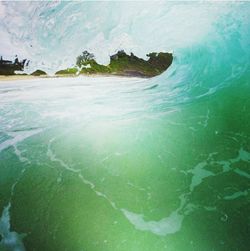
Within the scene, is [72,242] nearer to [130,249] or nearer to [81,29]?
[130,249]

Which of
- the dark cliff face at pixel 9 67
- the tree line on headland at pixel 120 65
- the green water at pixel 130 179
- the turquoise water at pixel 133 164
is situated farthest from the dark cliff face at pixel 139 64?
the dark cliff face at pixel 9 67

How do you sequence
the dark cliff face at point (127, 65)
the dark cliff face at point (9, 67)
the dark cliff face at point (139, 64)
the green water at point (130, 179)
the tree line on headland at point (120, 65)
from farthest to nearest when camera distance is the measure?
1. the dark cliff face at point (9, 67)
2. the tree line on headland at point (120, 65)
3. the dark cliff face at point (127, 65)
4. the dark cliff face at point (139, 64)
5. the green water at point (130, 179)

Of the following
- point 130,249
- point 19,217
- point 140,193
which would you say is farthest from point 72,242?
point 140,193

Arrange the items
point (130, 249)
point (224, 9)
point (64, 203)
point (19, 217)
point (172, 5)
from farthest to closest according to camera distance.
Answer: point (172, 5)
point (224, 9)
point (64, 203)
point (19, 217)
point (130, 249)

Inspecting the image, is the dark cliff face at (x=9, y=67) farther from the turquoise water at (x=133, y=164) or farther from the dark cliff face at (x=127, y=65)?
the turquoise water at (x=133, y=164)

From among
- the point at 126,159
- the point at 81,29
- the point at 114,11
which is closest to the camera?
the point at 126,159

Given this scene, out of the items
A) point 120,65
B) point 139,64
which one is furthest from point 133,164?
point 120,65
